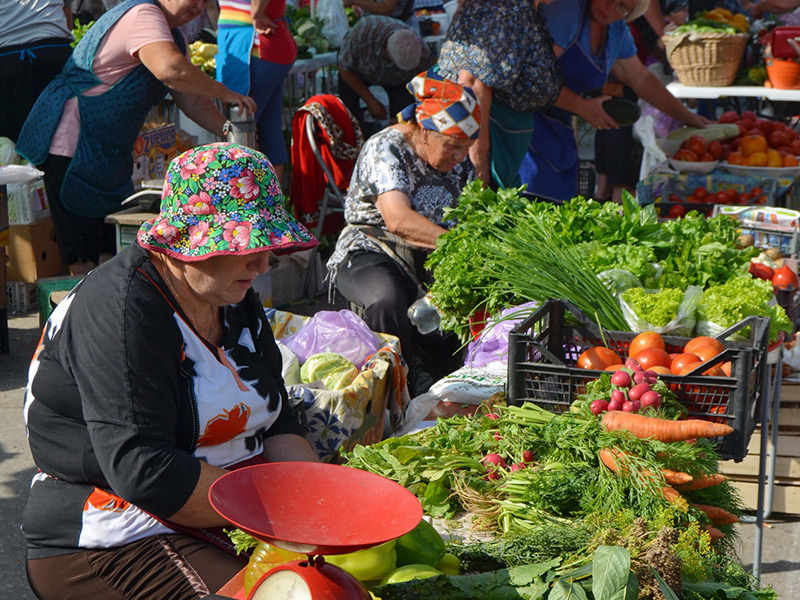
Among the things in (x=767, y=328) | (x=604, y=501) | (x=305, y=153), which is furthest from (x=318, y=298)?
(x=604, y=501)

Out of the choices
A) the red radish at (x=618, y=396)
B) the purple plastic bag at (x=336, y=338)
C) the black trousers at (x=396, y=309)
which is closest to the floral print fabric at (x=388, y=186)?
the black trousers at (x=396, y=309)

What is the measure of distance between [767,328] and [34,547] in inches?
77.0

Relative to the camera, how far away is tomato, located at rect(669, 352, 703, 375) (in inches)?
94.2

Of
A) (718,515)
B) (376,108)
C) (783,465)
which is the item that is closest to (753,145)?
(783,465)

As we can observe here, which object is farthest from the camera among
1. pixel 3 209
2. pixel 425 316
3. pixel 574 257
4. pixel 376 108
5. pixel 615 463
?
pixel 376 108

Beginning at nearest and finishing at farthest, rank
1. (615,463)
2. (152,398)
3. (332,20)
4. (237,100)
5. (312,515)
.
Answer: (312,515)
(152,398)
(615,463)
(237,100)
(332,20)

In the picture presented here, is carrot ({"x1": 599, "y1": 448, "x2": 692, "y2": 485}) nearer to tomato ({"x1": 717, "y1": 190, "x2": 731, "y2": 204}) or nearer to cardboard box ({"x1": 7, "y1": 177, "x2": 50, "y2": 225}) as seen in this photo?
tomato ({"x1": 717, "y1": 190, "x2": 731, "y2": 204})

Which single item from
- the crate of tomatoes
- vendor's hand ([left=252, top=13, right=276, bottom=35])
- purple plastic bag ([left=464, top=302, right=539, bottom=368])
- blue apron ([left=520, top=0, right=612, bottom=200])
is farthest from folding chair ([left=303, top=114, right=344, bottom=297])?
purple plastic bag ([left=464, top=302, right=539, bottom=368])

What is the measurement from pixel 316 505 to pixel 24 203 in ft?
14.9

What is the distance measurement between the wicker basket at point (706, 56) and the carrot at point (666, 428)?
450cm

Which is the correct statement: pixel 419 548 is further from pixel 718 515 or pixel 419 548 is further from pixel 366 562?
pixel 718 515

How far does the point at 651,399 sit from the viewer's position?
2225 mm

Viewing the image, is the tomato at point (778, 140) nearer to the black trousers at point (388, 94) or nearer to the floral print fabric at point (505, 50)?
the floral print fabric at point (505, 50)

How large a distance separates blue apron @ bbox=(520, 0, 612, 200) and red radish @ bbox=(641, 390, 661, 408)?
2749mm
